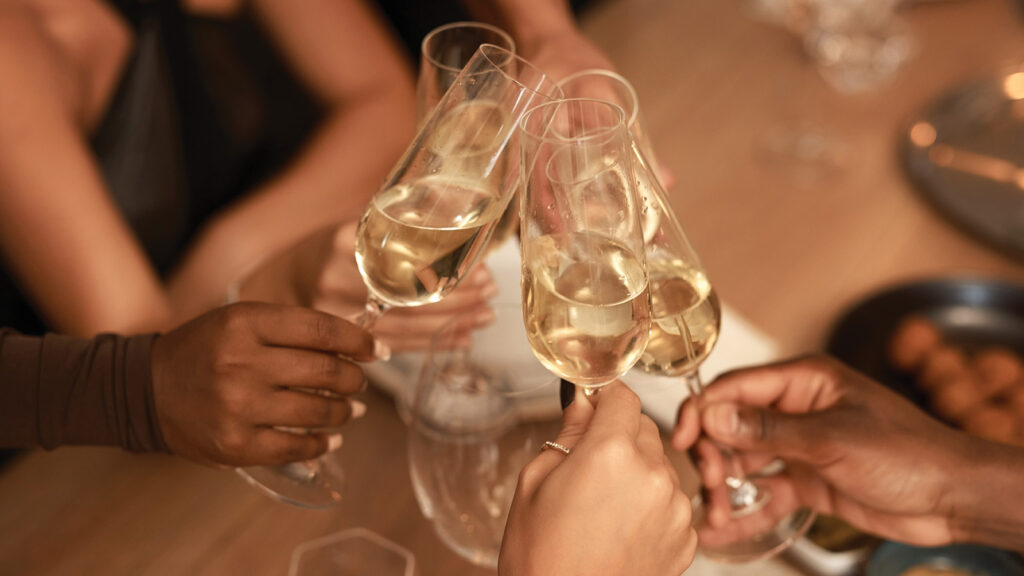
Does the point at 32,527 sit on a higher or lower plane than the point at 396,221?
lower

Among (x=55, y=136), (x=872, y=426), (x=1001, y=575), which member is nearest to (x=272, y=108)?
(x=55, y=136)

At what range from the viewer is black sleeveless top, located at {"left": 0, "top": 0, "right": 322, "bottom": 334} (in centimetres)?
141

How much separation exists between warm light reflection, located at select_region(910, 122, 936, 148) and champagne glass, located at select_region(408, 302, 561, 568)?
0.94 metres

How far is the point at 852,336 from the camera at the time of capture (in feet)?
3.68

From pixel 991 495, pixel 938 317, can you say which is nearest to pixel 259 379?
pixel 991 495

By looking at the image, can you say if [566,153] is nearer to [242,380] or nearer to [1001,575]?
[242,380]

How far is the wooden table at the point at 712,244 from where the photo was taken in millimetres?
873

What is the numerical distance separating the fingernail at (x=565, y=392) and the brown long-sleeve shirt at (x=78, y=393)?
374 millimetres

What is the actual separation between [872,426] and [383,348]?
447 millimetres

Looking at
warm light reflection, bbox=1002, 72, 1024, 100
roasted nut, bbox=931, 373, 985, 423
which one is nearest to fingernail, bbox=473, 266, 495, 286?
roasted nut, bbox=931, 373, 985, 423

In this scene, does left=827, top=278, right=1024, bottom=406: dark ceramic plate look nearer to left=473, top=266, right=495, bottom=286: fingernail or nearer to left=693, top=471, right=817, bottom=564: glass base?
left=693, top=471, right=817, bottom=564: glass base

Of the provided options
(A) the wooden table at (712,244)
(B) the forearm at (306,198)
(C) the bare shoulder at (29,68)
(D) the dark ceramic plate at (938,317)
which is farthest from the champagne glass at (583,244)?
(C) the bare shoulder at (29,68)

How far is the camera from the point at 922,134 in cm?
143

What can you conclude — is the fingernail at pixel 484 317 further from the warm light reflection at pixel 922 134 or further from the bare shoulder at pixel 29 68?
the warm light reflection at pixel 922 134
